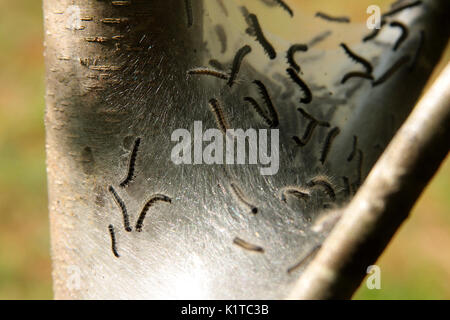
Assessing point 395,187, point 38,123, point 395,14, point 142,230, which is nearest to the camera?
point 395,187

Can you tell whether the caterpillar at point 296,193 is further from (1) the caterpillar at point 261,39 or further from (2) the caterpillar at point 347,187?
(1) the caterpillar at point 261,39

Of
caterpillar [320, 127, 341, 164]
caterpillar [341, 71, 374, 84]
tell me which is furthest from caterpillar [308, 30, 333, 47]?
caterpillar [320, 127, 341, 164]

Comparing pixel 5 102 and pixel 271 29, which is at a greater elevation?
pixel 271 29

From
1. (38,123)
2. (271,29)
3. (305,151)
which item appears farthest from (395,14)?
(38,123)

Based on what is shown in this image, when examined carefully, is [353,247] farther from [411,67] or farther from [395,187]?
[411,67]

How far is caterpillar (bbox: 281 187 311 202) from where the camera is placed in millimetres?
1729

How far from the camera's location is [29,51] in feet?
20.2

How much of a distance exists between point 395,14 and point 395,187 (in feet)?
Answer: 4.27

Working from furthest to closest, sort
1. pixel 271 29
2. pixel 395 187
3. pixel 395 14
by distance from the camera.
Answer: pixel 395 14 → pixel 271 29 → pixel 395 187

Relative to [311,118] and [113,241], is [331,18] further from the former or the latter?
[113,241]

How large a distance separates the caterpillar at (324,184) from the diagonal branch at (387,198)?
0.65m

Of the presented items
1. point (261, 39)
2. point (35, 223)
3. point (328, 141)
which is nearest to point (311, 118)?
point (328, 141)

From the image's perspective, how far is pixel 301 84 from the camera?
192 centimetres

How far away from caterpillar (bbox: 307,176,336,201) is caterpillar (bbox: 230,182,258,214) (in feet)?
0.70
